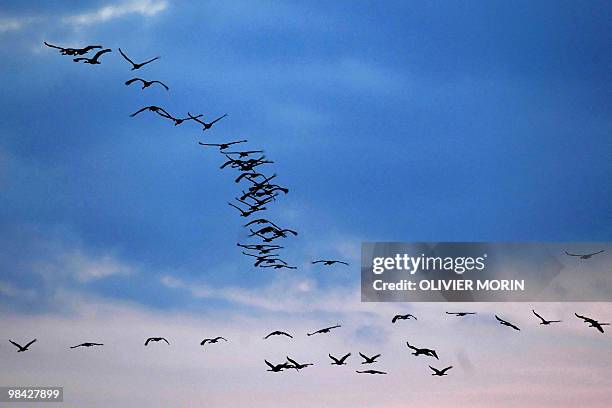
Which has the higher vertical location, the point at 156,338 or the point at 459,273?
the point at 459,273

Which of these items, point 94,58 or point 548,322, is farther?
point 548,322

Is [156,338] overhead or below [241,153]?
below

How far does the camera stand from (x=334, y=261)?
54.2m

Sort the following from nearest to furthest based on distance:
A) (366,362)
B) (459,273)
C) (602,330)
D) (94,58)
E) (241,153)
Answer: (94,58)
(241,153)
(602,330)
(366,362)
(459,273)

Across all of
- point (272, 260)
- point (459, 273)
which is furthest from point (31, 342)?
point (459, 273)

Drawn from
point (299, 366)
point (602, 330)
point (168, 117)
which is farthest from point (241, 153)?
point (602, 330)

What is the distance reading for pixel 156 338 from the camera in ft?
186

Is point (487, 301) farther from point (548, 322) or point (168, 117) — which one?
point (168, 117)

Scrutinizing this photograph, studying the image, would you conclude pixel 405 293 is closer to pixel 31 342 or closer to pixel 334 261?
pixel 334 261

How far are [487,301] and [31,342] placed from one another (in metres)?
28.1

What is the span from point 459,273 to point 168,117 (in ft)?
78.4

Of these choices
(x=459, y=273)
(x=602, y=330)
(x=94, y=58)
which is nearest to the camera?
(x=94, y=58)

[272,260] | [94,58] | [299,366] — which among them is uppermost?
[94,58]

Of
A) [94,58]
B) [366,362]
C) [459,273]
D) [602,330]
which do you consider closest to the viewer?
[94,58]
